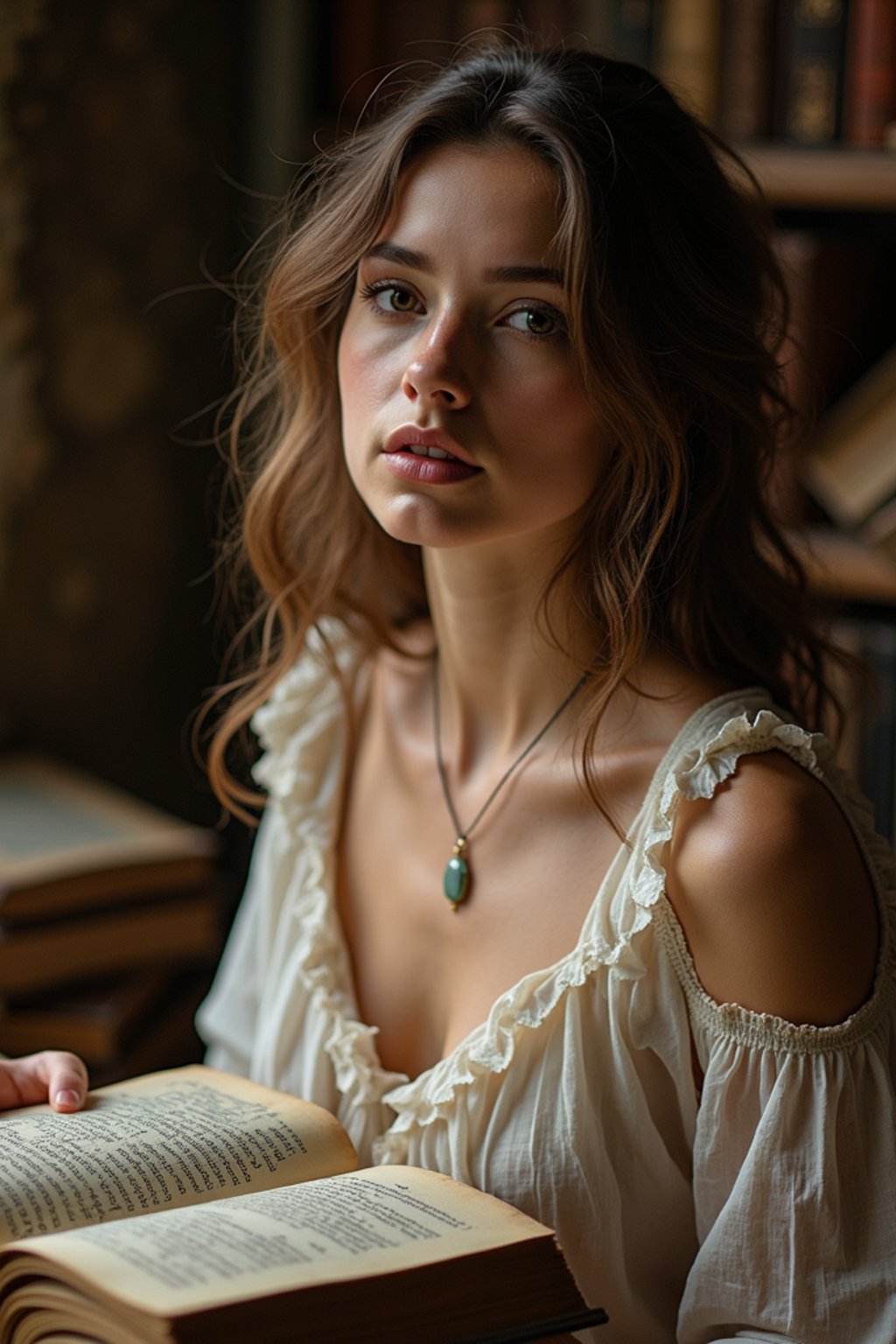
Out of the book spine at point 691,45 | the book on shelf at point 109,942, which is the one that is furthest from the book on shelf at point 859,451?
the book on shelf at point 109,942

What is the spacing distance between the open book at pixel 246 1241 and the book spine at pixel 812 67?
3.49ft

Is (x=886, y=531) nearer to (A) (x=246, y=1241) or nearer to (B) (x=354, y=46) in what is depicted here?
(B) (x=354, y=46)

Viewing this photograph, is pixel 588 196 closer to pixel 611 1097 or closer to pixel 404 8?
pixel 611 1097

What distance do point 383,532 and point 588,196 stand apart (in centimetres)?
40

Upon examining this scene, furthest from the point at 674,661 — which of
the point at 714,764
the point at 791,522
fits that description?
the point at 791,522

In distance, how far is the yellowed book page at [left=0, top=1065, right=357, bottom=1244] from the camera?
2.56 ft

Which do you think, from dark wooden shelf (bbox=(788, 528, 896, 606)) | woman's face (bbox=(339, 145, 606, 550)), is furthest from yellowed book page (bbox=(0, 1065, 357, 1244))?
dark wooden shelf (bbox=(788, 528, 896, 606))

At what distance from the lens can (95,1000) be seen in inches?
56.3

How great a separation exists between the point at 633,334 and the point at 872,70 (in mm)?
669

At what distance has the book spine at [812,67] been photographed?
4.78 ft

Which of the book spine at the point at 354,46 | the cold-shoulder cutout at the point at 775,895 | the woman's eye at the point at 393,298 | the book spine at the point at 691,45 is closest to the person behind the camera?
the cold-shoulder cutout at the point at 775,895

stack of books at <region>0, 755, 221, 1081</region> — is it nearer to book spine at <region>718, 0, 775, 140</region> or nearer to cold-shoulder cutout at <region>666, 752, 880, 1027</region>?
cold-shoulder cutout at <region>666, 752, 880, 1027</region>

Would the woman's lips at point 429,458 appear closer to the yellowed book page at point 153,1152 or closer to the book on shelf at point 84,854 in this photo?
the yellowed book page at point 153,1152

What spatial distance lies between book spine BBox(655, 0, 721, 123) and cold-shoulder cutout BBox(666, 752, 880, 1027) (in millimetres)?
831
